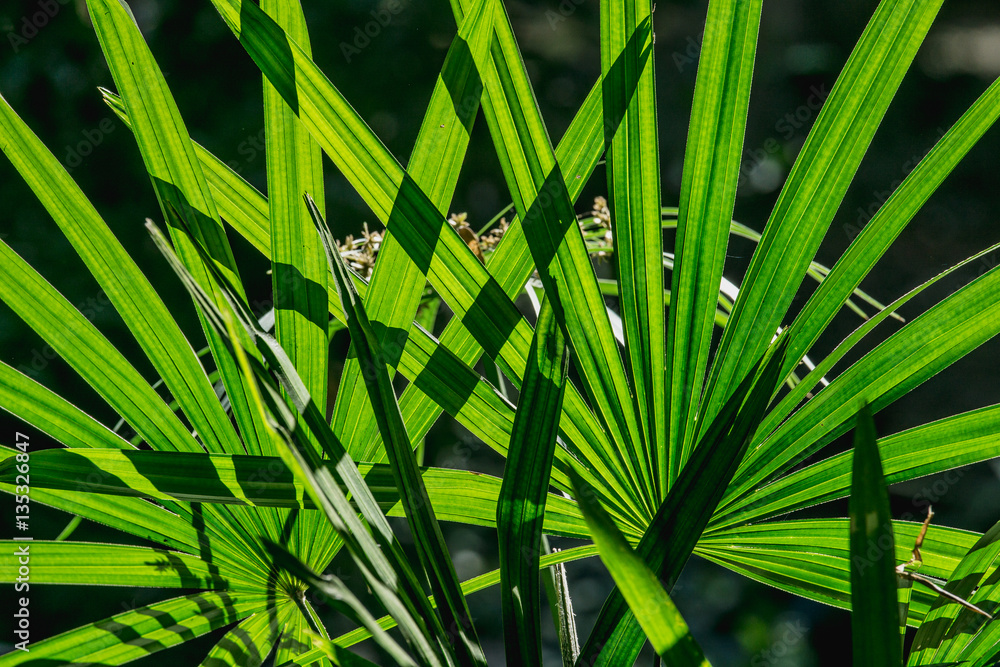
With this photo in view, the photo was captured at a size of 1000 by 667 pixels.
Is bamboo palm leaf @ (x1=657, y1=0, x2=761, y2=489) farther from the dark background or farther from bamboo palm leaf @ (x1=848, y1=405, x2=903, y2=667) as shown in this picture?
the dark background

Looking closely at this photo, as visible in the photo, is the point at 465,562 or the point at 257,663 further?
the point at 465,562

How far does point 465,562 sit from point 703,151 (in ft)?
4.88

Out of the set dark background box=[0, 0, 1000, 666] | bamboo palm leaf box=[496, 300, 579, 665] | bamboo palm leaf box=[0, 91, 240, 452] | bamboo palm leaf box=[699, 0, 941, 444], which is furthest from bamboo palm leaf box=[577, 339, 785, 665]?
dark background box=[0, 0, 1000, 666]

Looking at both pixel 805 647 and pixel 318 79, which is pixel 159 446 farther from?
pixel 805 647

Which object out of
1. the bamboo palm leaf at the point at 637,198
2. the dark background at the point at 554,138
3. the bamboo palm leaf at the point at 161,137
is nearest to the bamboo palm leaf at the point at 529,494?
the bamboo palm leaf at the point at 637,198

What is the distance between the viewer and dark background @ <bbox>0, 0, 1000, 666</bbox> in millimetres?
1723

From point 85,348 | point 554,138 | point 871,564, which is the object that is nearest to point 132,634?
point 85,348

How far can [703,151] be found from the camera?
0.53 meters

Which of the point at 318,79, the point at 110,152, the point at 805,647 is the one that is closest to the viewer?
the point at 318,79

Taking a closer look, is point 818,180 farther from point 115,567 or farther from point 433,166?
point 115,567

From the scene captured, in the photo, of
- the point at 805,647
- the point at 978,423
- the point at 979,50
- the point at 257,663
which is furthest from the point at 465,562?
the point at 979,50

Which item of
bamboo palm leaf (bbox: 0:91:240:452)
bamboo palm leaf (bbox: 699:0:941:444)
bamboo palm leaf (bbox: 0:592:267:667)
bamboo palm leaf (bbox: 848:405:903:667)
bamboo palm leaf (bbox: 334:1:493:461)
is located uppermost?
bamboo palm leaf (bbox: 699:0:941:444)

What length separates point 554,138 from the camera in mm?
1817

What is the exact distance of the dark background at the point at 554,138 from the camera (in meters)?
1.72
